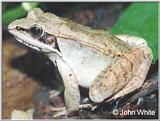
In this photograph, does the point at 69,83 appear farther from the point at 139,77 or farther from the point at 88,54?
the point at 139,77

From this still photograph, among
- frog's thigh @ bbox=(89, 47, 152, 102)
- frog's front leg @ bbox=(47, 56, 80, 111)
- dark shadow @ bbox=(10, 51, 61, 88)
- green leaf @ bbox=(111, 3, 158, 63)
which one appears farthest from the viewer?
dark shadow @ bbox=(10, 51, 61, 88)

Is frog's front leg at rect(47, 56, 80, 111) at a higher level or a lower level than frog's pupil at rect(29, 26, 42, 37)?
lower

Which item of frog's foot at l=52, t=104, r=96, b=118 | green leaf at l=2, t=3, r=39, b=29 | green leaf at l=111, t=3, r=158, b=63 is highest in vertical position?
green leaf at l=2, t=3, r=39, b=29

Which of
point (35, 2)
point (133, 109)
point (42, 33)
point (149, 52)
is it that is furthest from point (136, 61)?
point (35, 2)

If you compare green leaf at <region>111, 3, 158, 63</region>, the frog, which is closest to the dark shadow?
the frog

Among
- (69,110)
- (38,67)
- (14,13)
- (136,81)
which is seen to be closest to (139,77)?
(136,81)

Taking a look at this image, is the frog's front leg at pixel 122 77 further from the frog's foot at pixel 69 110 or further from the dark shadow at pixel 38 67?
the dark shadow at pixel 38 67

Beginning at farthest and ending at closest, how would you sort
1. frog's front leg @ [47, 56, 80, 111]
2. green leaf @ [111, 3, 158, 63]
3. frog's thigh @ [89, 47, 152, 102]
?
green leaf @ [111, 3, 158, 63] < frog's front leg @ [47, 56, 80, 111] < frog's thigh @ [89, 47, 152, 102]

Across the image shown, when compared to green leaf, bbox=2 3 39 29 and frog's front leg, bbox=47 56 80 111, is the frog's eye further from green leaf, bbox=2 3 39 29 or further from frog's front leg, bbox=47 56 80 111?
green leaf, bbox=2 3 39 29

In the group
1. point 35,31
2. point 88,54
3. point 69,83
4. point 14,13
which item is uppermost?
point 14,13
